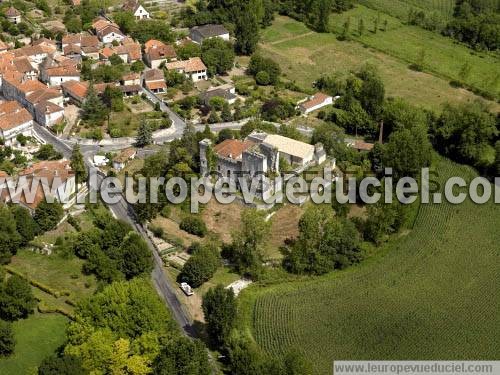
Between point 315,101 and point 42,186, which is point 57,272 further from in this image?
point 315,101

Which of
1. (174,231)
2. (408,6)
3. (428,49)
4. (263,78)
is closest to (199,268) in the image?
(174,231)

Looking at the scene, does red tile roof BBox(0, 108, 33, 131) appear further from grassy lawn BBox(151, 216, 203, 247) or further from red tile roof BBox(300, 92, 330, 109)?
red tile roof BBox(300, 92, 330, 109)

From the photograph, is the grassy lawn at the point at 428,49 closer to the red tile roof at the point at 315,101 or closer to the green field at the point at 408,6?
the green field at the point at 408,6

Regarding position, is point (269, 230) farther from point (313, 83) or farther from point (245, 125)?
point (313, 83)

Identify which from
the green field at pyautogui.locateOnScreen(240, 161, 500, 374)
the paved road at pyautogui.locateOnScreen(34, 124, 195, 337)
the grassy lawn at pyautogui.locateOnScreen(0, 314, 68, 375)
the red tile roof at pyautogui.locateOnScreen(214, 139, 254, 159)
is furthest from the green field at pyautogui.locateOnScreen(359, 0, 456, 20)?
the grassy lawn at pyautogui.locateOnScreen(0, 314, 68, 375)

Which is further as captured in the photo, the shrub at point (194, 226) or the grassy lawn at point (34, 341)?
the shrub at point (194, 226)

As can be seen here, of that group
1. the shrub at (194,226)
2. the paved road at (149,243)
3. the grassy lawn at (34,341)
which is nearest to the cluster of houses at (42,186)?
the paved road at (149,243)
